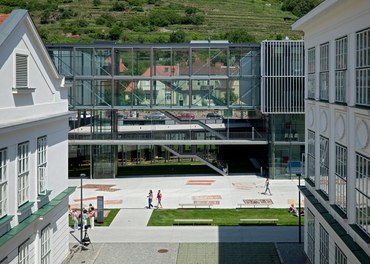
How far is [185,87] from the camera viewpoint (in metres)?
44.6

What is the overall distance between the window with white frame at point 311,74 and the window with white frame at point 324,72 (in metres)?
1.15

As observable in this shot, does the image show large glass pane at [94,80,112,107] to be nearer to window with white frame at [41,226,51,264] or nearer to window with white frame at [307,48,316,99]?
window with white frame at [41,226,51,264]

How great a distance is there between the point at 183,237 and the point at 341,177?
1271cm

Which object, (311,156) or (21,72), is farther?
(311,156)

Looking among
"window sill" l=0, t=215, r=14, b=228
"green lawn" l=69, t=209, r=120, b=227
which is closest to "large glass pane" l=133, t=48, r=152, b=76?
"green lawn" l=69, t=209, r=120, b=227

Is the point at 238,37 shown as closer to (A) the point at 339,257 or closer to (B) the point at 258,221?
(B) the point at 258,221

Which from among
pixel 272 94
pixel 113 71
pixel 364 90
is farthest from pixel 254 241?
pixel 113 71

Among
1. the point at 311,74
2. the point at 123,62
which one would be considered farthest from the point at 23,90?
the point at 123,62

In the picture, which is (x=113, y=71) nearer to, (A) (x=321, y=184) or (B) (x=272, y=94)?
(B) (x=272, y=94)

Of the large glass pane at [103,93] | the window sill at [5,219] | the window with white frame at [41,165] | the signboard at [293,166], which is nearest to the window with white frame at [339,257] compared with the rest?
the window sill at [5,219]

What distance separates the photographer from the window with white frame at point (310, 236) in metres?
20.5

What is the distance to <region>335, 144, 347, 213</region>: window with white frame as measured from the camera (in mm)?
15602

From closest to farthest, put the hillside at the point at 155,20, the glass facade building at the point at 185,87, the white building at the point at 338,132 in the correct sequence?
1. the white building at the point at 338,132
2. the glass facade building at the point at 185,87
3. the hillside at the point at 155,20

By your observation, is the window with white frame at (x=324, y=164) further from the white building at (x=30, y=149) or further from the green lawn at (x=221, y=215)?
the green lawn at (x=221, y=215)
